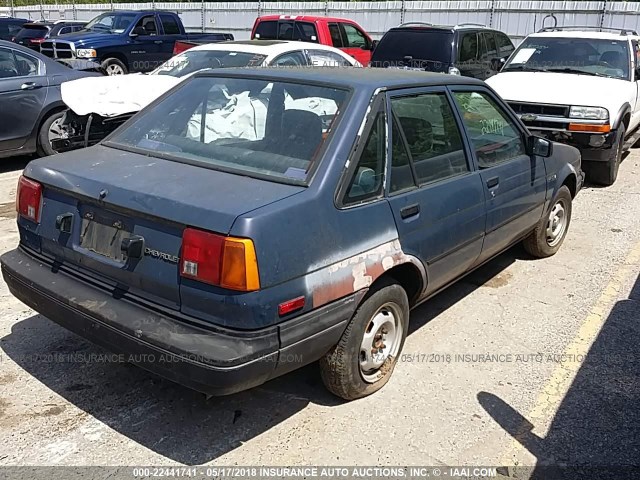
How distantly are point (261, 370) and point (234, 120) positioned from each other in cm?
160

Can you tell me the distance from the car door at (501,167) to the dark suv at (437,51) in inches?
224

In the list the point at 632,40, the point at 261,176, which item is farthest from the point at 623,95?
the point at 261,176

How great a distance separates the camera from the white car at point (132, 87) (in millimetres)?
6965

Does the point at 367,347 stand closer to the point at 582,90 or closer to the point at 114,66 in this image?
the point at 582,90

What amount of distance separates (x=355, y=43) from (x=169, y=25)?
5741 mm

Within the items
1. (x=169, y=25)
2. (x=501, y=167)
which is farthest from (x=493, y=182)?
(x=169, y=25)

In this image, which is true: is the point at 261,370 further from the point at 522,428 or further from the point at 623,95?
the point at 623,95

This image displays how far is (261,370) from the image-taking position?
8.86 ft

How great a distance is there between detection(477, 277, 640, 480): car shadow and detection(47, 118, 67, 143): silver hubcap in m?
6.67

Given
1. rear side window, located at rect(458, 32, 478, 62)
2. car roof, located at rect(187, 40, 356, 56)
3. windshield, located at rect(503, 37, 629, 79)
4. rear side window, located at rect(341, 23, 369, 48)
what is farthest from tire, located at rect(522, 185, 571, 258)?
rear side window, located at rect(341, 23, 369, 48)

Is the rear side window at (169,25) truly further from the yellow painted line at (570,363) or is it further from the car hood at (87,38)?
the yellow painted line at (570,363)

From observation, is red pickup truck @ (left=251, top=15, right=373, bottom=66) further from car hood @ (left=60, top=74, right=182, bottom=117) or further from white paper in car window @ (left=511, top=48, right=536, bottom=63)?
car hood @ (left=60, top=74, right=182, bottom=117)

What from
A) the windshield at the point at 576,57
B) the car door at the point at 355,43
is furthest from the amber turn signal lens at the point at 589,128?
the car door at the point at 355,43

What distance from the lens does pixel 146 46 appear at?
1600 cm
